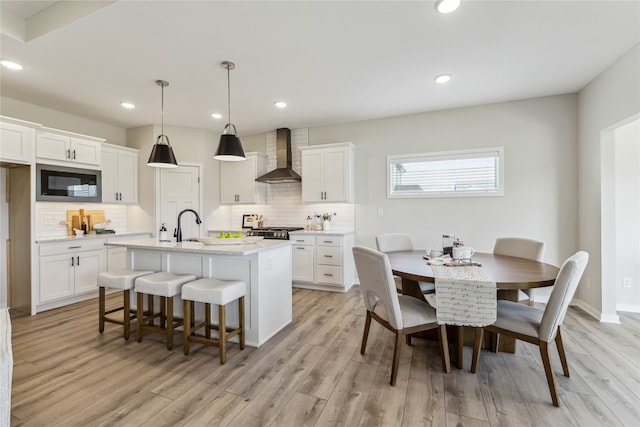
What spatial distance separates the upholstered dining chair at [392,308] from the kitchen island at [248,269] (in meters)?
0.90

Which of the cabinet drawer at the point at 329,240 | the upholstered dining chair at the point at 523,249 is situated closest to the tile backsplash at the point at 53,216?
the cabinet drawer at the point at 329,240

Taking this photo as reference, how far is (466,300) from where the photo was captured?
1.90m

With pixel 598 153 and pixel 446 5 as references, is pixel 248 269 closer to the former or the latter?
pixel 446 5

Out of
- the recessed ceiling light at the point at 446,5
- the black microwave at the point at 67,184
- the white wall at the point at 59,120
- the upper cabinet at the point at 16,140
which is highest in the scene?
the recessed ceiling light at the point at 446,5

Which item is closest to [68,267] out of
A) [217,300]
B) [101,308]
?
[101,308]

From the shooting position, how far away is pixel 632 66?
8.42 feet

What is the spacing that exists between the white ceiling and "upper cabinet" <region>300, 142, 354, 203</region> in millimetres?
882

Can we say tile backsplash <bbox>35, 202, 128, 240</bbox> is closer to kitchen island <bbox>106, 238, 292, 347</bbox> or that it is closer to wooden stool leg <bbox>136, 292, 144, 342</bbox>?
kitchen island <bbox>106, 238, 292, 347</bbox>

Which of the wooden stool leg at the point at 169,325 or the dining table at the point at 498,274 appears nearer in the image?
the dining table at the point at 498,274

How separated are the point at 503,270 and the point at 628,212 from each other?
2465 millimetres

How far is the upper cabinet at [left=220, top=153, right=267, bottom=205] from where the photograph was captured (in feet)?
16.7

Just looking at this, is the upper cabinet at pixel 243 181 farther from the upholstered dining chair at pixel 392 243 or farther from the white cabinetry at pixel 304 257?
the upholstered dining chair at pixel 392 243

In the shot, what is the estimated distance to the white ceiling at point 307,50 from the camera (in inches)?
82.7

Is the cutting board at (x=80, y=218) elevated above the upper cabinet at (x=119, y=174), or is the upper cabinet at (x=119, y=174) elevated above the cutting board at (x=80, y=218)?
the upper cabinet at (x=119, y=174)
